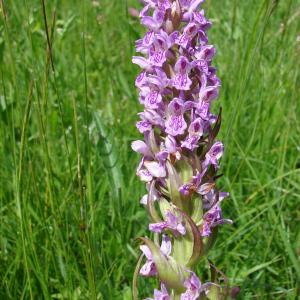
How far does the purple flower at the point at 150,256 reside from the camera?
1455 mm

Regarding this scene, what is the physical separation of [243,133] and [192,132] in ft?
4.19

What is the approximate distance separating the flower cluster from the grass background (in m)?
0.20

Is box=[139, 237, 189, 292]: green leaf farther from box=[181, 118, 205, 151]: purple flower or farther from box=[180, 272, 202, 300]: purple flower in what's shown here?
box=[181, 118, 205, 151]: purple flower

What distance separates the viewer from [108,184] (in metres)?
2.21

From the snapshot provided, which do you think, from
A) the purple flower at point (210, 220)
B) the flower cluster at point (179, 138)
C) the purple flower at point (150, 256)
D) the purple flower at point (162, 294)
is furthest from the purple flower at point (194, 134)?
the purple flower at point (162, 294)

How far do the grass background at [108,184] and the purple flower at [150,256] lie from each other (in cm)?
14

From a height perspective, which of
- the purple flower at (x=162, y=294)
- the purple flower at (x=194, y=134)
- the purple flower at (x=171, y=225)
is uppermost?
the purple flower at (x=194, y=134)

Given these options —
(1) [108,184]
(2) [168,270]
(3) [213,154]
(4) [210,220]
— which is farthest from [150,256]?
(1) [108,184]

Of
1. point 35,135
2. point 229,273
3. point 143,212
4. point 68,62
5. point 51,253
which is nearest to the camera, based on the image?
point 51,253

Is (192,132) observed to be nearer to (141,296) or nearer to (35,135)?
(141,296)

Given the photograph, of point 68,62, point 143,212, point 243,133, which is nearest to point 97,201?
point 143,212

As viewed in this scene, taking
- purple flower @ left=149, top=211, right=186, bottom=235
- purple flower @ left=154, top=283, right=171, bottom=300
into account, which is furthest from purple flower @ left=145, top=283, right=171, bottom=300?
purple flower @ left=149, top=211, right=186, bottom=235

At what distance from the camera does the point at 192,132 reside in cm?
141

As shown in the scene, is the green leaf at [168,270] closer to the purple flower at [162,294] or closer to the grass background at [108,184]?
the purple flower at [162,294]
